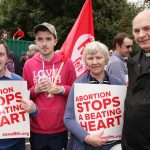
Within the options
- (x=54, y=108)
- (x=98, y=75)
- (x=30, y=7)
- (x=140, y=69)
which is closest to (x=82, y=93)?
(x=98, y=75)

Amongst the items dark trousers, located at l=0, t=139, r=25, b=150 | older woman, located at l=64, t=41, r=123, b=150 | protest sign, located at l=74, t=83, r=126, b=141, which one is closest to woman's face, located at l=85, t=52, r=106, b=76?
older woman, located at l=64, t=41, r=123, b=150

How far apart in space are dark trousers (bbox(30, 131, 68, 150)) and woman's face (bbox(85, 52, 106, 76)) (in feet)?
2.80

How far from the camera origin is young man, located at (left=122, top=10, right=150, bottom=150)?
265 centimetres

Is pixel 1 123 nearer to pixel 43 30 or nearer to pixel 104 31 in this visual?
pixel 43 30

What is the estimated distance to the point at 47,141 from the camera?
378 cm

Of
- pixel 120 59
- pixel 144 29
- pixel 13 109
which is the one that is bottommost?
pixel 13 109

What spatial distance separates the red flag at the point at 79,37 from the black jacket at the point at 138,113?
2.08m

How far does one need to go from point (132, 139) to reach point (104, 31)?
21006mm

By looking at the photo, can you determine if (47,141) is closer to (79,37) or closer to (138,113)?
(138,113)

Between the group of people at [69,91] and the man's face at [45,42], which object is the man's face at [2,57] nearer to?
the group of people at [69,91]

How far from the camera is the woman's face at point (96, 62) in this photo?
3340 mm

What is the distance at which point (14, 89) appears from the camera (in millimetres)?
3541

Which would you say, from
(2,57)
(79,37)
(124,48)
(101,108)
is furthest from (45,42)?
(124,48)

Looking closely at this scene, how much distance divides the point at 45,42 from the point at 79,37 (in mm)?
1215
